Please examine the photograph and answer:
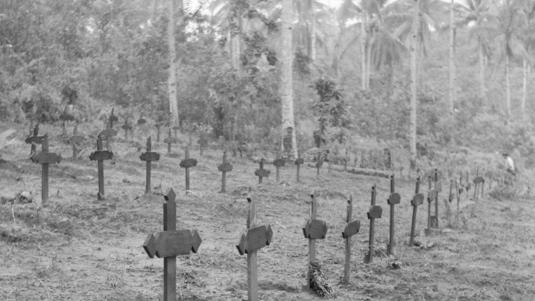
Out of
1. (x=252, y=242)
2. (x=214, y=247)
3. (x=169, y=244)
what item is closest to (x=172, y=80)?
(x=214, y=247)

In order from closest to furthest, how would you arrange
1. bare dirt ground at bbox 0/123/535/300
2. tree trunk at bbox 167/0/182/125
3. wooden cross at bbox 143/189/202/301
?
wooden cross at bbox 143/189/202/301 < bare dirt ground at bbox 0/123/535/300 < tree trunk at bbox 167/0/182/125

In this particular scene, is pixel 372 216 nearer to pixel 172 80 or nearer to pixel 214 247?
pixel 214 247

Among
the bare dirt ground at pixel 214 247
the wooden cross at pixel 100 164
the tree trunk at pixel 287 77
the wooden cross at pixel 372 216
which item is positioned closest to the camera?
the bare dirt ground at pixel 214 247

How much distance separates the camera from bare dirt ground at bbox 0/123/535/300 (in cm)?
566

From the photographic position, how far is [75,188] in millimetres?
9891

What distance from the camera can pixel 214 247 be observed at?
7406mm

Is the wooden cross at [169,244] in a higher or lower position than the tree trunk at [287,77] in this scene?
lower

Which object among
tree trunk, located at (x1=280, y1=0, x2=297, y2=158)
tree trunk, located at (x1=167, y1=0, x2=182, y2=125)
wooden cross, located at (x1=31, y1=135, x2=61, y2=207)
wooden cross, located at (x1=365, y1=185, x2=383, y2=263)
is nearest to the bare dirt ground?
wooden cross, located at (x1=365, y1=185, x2=383, y2=263)

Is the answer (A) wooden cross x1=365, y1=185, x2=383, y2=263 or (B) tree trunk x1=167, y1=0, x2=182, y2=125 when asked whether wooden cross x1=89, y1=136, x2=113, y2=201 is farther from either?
(B) tree trunk x1=167, y1=0, x2=182, y2=125

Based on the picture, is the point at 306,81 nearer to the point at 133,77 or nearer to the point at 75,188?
the point at 133,77

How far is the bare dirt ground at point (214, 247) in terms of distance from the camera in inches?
223

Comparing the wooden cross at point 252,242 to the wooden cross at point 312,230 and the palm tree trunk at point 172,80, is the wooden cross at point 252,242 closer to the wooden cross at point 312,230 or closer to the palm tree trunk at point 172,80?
the wooden cross at point 312,230

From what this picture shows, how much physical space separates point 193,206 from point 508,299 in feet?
16.7

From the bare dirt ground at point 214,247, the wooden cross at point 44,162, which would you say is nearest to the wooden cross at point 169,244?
the bare dirt ground at point 214,247
